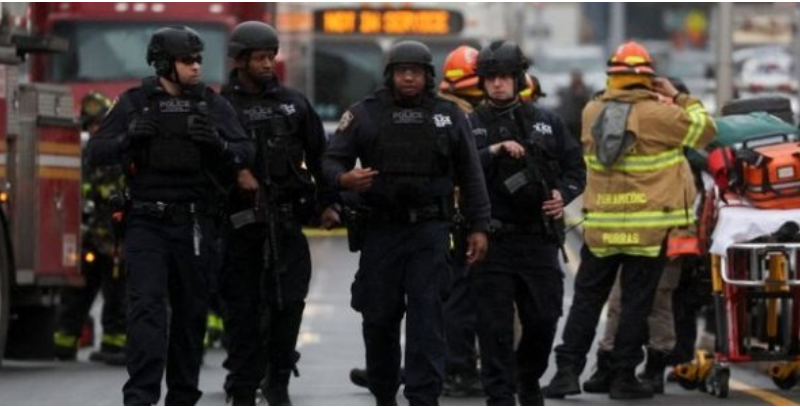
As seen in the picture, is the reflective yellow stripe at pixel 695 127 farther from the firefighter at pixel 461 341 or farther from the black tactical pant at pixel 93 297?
the black tactical pant at pixel 93 297

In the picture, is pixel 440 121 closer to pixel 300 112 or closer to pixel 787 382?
pixel 300 112

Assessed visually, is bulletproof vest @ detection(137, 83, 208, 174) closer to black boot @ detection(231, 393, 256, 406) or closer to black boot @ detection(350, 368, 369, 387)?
black boot @ detection(231, 393, 256, 406)

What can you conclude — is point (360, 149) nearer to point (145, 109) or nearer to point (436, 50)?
point (145, 109)

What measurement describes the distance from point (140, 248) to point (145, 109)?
69 cm

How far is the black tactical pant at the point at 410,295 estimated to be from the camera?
502 inches

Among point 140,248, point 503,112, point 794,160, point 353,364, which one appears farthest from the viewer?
point 353,364

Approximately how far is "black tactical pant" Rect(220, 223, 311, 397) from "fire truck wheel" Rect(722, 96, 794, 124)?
3.90 metres

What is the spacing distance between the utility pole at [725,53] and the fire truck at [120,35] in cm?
661

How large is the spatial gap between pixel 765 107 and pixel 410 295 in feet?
14.2

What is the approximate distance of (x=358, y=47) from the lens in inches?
1516

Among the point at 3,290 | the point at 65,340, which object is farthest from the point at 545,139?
the point at 65,340

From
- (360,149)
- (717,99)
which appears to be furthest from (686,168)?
(717,99)

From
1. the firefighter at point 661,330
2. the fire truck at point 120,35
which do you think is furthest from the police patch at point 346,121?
the fire truck at point 120,35

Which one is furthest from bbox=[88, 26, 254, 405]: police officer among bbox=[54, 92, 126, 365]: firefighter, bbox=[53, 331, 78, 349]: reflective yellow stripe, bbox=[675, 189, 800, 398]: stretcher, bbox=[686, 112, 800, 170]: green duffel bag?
bbox=[53, 331, 78, 349]: reflective yellow stripe
